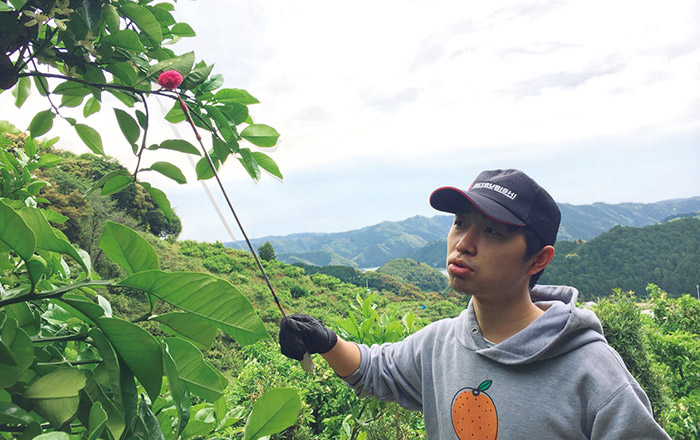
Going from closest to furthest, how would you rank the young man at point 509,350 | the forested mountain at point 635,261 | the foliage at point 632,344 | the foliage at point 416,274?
1. the young man at point 509,350
2. the foliage at point 632,344
3. the forested mountain at point 635,261
4. the foliage at point 416,274

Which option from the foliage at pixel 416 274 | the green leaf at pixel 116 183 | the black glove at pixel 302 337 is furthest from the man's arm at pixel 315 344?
the foliage at pixel 416 274

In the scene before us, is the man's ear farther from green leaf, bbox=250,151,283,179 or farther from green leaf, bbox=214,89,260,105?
green leaf, bbox=214,89,260,105

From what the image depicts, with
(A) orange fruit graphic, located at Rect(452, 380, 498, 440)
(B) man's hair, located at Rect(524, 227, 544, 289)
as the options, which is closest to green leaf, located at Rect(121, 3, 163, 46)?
(B) man's hair, located at Rect(524, 227, 544, 289)

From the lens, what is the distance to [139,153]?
30.8 inches

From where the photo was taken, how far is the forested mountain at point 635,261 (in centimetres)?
3844

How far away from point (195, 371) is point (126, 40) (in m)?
0.60

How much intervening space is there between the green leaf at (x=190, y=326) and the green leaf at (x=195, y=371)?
3 cm

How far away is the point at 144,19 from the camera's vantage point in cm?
77

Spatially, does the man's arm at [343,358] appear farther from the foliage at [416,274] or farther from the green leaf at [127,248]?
the foliage at [416,274]

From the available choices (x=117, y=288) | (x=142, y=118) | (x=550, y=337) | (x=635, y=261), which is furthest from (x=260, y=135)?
(x=635, y=261)

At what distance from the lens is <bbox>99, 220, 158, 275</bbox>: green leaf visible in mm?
550

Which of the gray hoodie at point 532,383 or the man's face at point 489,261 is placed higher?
the man's face at point 489,261

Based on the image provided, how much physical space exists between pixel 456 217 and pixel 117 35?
961 mm

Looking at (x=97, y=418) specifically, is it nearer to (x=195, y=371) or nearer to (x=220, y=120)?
(x=195, y=371)
